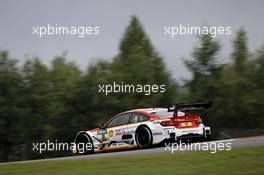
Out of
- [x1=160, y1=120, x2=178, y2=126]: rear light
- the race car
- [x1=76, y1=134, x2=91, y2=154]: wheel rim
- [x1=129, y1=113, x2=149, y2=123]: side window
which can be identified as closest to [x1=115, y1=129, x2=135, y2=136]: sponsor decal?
the race car

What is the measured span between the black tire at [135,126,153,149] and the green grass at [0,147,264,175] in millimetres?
760

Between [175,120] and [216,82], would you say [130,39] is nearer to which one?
[216,82]

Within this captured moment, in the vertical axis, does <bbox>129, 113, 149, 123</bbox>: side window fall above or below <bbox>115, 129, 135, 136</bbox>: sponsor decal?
above

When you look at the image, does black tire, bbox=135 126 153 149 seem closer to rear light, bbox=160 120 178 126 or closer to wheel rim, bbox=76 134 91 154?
rear light, bbox=160 120 178 126

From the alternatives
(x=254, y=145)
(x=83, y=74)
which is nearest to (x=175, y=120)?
(x=254, y=145)

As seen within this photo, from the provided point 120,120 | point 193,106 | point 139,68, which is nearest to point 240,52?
point 139,68

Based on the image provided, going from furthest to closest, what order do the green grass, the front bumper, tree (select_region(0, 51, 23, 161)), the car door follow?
1. tree (select_region(0, 51, 23, 161))
2. the car door
3. the front bumper
4. the green grass

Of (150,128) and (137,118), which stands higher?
(137,118)

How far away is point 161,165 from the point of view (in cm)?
1039

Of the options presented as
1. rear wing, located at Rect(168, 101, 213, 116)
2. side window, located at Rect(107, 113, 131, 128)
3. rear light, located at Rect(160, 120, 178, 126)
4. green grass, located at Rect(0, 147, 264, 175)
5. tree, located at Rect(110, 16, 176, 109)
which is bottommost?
green grass, located at Rect(0, 147, 264, 175)

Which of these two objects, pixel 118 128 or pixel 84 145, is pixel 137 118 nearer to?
pixel 118 128

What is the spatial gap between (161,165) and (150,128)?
2028 mm

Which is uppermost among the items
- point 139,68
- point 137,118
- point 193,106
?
point 139,68

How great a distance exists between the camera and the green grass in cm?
957
